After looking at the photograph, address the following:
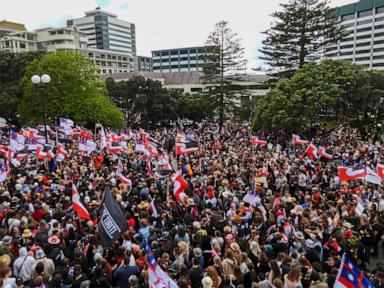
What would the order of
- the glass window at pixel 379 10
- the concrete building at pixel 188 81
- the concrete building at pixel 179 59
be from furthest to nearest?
the concrete building at pixel 179 59 → the glass window at pixel 379 10 → the concrete building at pixel 188 81

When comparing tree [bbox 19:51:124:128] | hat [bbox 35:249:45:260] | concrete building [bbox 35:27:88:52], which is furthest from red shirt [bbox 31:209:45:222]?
concrete building [bbox 35:27:88:52]

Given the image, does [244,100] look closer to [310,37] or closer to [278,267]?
[310,37]

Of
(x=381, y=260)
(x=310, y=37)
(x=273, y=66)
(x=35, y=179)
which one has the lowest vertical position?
(x=381, y=260)

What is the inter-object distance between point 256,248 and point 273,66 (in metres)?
30.2

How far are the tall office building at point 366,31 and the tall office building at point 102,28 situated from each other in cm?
6672

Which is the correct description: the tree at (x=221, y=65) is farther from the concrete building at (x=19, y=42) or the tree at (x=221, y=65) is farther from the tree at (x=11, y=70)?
the concrete building at (x=19, y=42)

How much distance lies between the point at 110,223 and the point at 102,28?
11606cm

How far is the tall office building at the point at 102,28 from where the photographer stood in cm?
11231

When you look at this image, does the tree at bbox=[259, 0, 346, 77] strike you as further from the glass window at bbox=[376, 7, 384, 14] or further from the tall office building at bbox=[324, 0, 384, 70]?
the glass window at bbox=[376, 7, 384, 14]

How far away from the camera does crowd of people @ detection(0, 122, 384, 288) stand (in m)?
5.91

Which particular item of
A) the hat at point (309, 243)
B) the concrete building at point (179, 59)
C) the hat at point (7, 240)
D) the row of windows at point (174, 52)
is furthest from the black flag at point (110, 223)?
the row of windows at point (174, 52)

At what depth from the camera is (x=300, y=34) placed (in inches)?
1281

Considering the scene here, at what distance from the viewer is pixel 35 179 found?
12.4m

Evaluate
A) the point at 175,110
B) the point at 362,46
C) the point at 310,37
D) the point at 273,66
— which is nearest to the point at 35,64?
the point at 175,110
